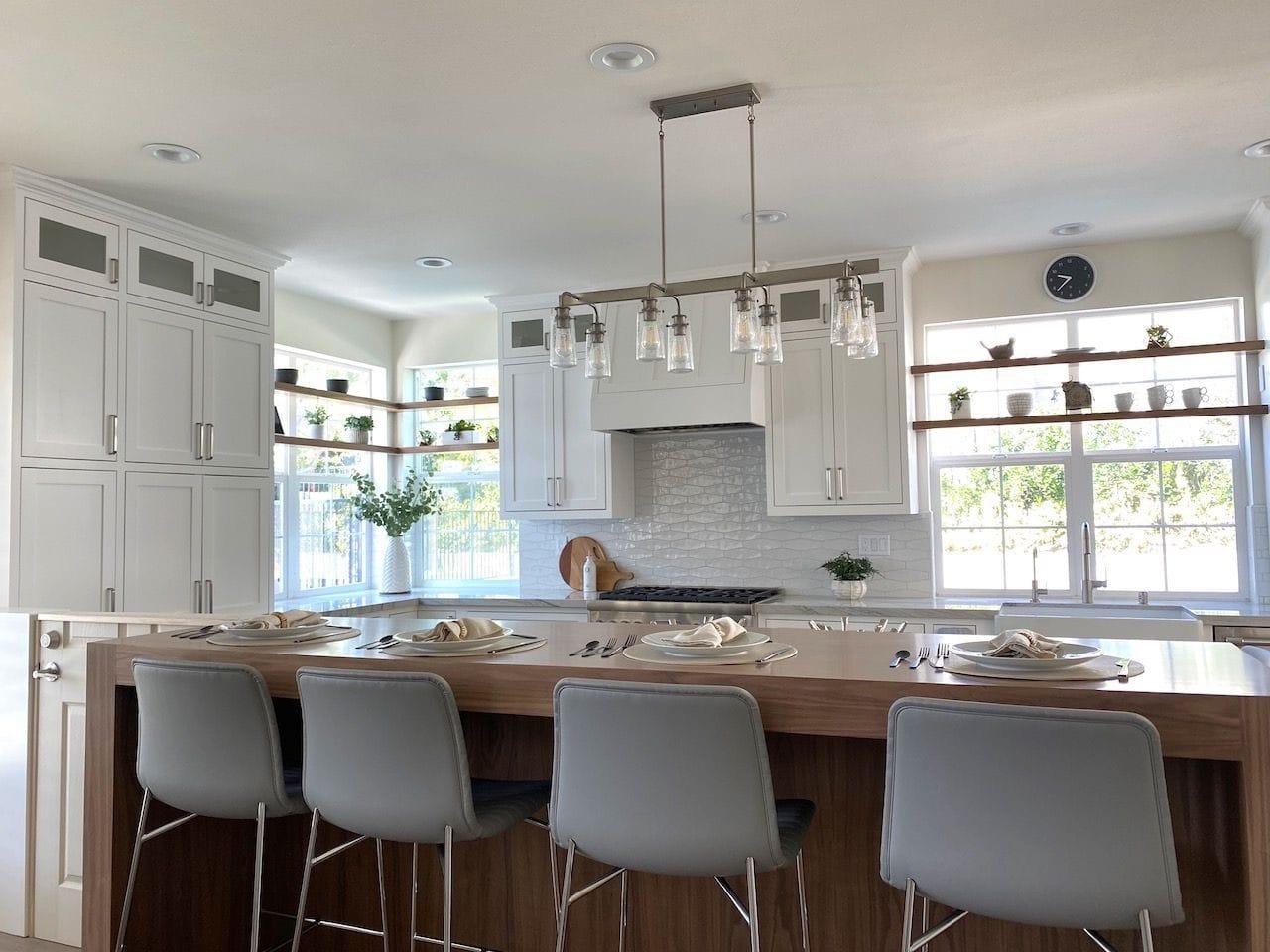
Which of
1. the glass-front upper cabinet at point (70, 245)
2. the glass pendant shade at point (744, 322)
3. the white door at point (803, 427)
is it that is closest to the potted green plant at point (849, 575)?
the white door at point (803, 427)

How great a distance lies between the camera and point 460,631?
2275 millimetres

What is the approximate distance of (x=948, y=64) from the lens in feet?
9.07

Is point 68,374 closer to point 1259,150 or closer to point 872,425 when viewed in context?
point 872,425

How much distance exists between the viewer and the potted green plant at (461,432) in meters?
5.97

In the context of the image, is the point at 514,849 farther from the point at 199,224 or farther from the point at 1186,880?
the point at 199,224

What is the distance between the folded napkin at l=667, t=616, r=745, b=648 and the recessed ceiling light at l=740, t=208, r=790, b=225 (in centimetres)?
239

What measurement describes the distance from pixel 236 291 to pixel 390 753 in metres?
3.17

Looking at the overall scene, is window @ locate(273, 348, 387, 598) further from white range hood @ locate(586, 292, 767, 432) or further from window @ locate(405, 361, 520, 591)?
white range hood @ locate(586, 292, 767, 432)

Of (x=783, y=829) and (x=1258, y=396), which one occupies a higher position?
(x=1258, y=396)

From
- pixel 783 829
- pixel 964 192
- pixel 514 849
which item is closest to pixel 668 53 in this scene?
pixel 964 192

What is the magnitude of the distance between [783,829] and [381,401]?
4731 millimetres

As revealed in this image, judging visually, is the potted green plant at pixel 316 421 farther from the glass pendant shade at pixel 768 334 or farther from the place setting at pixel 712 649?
the place setting at pixel 712 649

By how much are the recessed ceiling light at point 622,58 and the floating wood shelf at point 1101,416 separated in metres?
2.72

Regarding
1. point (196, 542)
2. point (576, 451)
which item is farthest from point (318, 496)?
point (576, 451)
